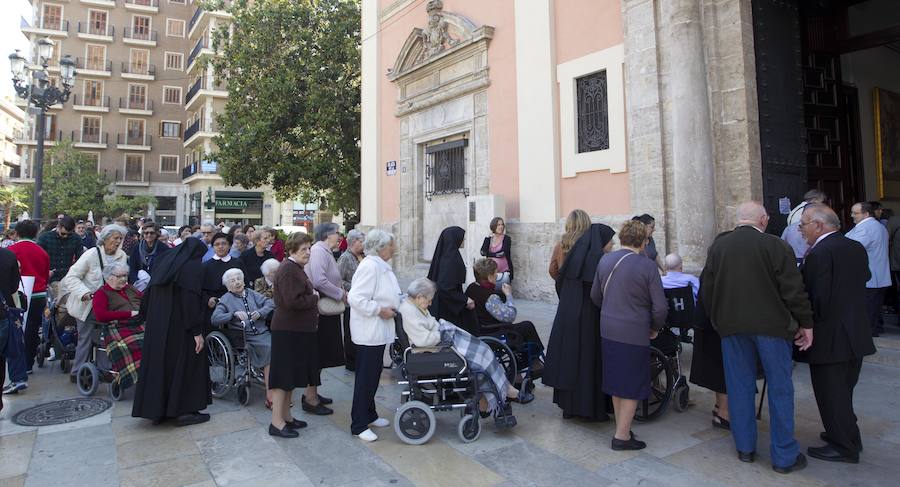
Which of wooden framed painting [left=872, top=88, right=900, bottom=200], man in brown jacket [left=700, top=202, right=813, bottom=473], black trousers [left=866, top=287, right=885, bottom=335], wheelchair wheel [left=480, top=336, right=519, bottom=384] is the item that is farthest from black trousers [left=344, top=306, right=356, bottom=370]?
wooden framed painting [left=872, top=88, right=900, bottom=200]

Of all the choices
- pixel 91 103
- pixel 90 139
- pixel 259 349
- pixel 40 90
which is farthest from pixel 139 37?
pixel 259 349

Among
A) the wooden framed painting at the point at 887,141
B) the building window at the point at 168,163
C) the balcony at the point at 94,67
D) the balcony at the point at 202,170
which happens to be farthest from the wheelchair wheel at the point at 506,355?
the balcony at the point at 94,67

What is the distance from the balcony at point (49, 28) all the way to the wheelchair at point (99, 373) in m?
47.4

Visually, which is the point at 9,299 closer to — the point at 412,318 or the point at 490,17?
the point at 412,318

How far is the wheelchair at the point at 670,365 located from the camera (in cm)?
464

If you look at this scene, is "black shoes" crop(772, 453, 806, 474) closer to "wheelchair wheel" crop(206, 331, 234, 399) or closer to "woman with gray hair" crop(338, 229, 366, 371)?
"woman with gray hair" crop(338, 229, 366, 371)

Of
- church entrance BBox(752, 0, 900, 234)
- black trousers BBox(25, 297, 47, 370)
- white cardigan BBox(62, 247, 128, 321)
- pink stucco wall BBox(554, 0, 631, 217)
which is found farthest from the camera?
pink stucco wall BBox(554, 0, 631, 217)

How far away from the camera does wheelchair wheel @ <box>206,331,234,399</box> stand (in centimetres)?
533

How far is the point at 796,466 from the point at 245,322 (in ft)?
15.0

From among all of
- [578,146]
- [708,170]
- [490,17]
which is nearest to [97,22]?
[490,17]

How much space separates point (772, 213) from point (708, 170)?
1.10 metres

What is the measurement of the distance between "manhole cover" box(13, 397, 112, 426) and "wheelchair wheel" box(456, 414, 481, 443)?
343 cm

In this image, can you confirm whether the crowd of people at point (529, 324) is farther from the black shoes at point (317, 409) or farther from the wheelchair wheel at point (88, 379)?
the wheelchair wheel at point (88, 379)

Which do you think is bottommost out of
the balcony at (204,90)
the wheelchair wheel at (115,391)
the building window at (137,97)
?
the wheelchair wheel at (115,391)
